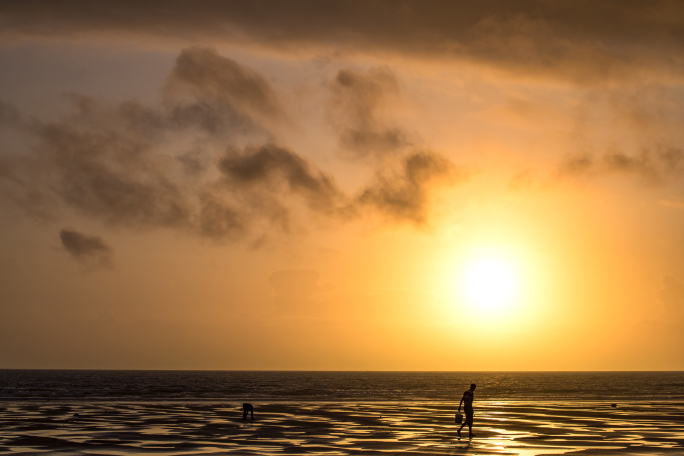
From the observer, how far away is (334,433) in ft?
95.9

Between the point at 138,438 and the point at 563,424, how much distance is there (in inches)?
889

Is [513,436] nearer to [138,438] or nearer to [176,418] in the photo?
[138,438]

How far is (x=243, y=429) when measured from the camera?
1222 inches

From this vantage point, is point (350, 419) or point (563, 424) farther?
point (350, 419)

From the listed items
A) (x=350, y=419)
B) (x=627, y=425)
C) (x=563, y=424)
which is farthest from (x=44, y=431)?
(x=627, y=425)

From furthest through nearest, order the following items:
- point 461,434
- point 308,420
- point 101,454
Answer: point 308,420 < point 461,434 < point 101,454

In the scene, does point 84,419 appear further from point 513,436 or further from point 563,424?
point 563,424

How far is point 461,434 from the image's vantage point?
28516 mm

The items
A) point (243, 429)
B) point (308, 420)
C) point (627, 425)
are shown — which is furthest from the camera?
point (308, 420)

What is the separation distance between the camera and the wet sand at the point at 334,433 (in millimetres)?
23297

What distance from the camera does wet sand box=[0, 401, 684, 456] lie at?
917 inches

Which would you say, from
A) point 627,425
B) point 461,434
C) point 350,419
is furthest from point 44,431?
point 627,425

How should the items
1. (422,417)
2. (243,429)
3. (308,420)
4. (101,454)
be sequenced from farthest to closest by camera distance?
1. (422,417)
2. (308,420)
3. (243,429)
4. (101,454)

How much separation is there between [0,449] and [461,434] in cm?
1897
